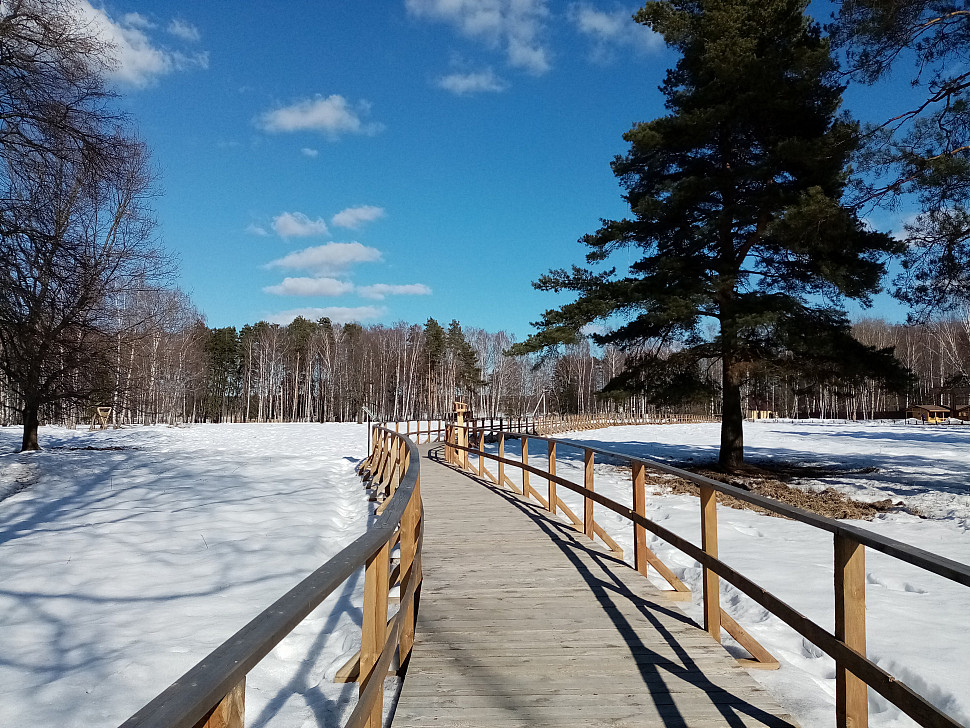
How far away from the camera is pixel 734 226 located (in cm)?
1451

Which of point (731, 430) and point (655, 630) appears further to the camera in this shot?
point (731, 430)

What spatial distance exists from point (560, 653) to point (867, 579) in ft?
15.3

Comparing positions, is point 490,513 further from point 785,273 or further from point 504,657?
point 785,273

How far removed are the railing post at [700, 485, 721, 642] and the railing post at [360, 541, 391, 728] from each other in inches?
85.0

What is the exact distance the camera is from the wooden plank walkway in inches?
116

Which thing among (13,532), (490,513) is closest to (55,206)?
(13,532)

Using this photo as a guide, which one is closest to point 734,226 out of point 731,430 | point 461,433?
point 731,430

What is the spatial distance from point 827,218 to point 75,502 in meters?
14.5

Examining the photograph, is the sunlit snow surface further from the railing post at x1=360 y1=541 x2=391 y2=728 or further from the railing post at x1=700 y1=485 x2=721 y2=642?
the railing post at x1=700 y1=485 x2=721 y2=642

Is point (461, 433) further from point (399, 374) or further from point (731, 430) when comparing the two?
point (399, 374)

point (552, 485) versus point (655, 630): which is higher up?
point (552, 485)

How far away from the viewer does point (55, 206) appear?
11617 mm

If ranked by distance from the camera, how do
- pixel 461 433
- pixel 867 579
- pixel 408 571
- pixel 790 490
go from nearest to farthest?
pixel 408 571
pixel 867 579
pixel 790 490
pixel 461 433

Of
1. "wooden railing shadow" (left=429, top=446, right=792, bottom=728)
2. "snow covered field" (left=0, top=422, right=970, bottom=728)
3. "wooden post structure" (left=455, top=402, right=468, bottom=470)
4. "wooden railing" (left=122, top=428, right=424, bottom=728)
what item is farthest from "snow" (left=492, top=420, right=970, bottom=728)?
"wooden post structure" (left=455, top=402, right=468, bottom=470)
